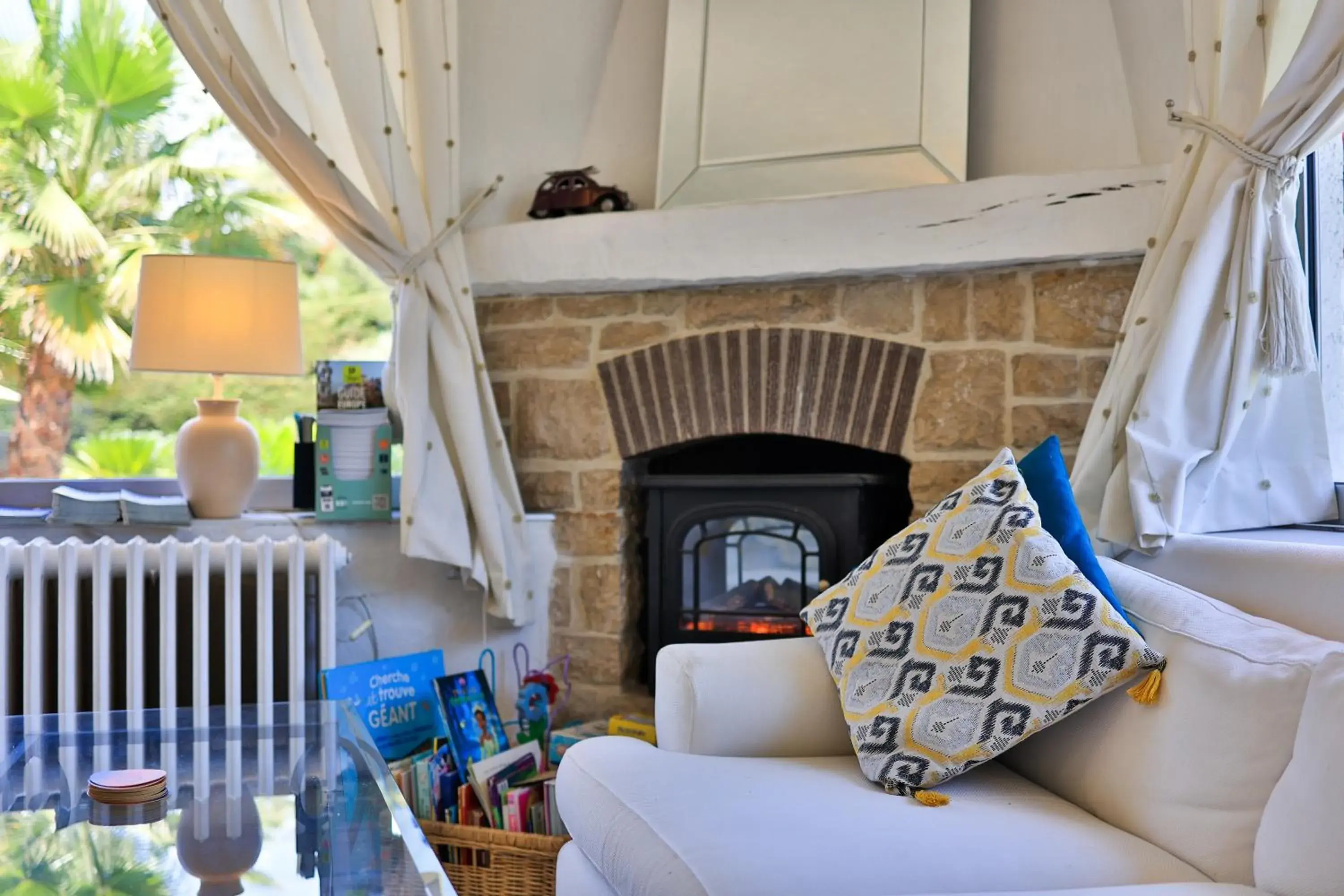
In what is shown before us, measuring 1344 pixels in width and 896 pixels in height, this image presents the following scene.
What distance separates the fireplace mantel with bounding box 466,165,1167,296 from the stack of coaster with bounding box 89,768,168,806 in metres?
1.57

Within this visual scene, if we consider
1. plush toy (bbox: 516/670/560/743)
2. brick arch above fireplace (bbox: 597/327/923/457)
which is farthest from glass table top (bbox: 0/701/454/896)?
brick arch above fireplace (bbox: 597/327/923/457)

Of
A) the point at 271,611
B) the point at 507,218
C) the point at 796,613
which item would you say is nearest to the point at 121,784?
the point at 271,611

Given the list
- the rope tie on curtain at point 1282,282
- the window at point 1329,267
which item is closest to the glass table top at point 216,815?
the rope tie on curtain at point 1282,282

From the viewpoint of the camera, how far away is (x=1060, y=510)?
1.81m

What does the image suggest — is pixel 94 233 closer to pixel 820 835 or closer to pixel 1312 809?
pixel 820 835

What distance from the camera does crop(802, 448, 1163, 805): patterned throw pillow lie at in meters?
1.61

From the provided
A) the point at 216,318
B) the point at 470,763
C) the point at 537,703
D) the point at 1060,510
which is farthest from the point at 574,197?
the point at 1060,510

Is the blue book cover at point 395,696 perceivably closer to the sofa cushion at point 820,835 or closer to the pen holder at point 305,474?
the pen holder at point 305,474

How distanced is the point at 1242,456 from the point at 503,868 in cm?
157

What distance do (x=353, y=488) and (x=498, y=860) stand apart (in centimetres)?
98

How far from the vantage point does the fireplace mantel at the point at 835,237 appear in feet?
7.73

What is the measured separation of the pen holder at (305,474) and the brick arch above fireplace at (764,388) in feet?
2.43

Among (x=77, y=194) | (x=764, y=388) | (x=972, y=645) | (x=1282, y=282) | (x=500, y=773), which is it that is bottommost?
(x=500, y=773)

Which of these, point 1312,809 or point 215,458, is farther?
point 215,458
